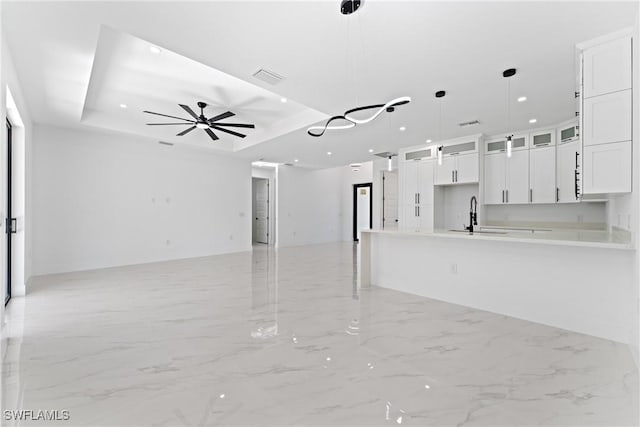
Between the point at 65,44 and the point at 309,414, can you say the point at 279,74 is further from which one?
the point at 309,414

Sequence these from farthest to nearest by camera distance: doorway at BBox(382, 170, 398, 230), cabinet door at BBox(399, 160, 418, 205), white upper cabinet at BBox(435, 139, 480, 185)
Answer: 1. doorway at BBox(382, 170, 398, 230)
2. cabinet door at BBox(399, 160, 418, 205)
3. white upper cabinet at BBox(435, 139, 480, 185)

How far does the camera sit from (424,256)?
14.2ft

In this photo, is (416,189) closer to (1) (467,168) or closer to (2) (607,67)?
(1) (467,168)

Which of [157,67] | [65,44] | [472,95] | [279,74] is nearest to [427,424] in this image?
[279,74]

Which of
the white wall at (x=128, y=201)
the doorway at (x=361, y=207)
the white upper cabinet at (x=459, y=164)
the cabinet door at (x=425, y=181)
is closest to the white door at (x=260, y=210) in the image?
the white wall at (x=128, y=201)

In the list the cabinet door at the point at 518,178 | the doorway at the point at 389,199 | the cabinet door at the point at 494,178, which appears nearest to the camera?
the cabinet door at the point at 518,178

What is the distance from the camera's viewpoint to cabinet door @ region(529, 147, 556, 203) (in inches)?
220

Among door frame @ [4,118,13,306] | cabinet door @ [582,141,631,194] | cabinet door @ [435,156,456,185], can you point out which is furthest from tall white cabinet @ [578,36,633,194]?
door frame @ [4,118,13,306]

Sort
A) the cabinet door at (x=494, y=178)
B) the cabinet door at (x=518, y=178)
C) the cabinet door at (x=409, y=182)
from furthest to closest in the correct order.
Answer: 1. the cabinet door at (x=409, y=182)
2. the cabinet door at (x=494, y=178)
3. the cabinet door at (x=518, y=178)

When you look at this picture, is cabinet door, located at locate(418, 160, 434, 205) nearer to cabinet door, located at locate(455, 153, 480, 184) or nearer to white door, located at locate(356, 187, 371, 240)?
cabinet door, located at locate(455, 153, 480, 184)

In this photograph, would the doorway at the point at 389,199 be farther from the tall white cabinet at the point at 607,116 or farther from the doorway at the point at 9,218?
the doorway at the point at 9,218

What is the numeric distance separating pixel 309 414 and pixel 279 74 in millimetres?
3264

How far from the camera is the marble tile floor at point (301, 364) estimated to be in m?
1.82

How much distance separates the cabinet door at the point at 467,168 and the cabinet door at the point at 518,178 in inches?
22.6
